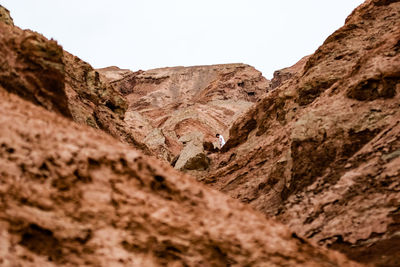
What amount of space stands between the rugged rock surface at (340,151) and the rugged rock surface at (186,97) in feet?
69.4

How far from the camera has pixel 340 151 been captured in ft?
59.7

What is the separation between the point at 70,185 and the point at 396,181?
11401 mm

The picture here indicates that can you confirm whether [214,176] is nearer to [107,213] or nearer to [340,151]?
[340,151]

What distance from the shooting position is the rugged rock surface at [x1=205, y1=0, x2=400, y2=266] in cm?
1399

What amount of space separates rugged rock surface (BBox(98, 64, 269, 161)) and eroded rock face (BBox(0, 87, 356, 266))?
35.0 m

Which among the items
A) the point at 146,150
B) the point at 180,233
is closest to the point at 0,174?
the point at 180,233

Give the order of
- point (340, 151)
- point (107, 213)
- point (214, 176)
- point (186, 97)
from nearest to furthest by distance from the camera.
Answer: point (107, 213)
point (340, 151)
point (214, 176)
point (186, 97)

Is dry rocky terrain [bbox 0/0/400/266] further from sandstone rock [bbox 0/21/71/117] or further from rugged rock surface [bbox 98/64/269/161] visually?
rugged rock surface [bbox 98/64/269/161]

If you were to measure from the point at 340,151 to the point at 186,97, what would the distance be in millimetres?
85178


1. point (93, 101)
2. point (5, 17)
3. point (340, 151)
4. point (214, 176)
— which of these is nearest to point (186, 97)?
point (214, 176)

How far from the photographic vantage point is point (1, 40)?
14188mm

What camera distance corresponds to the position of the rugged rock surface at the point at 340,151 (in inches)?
551

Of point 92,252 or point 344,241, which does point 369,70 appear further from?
point 92,252

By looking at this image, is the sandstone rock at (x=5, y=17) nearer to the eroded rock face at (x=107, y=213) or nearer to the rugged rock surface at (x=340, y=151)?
the eroded rock face at (x=107, y=213)
